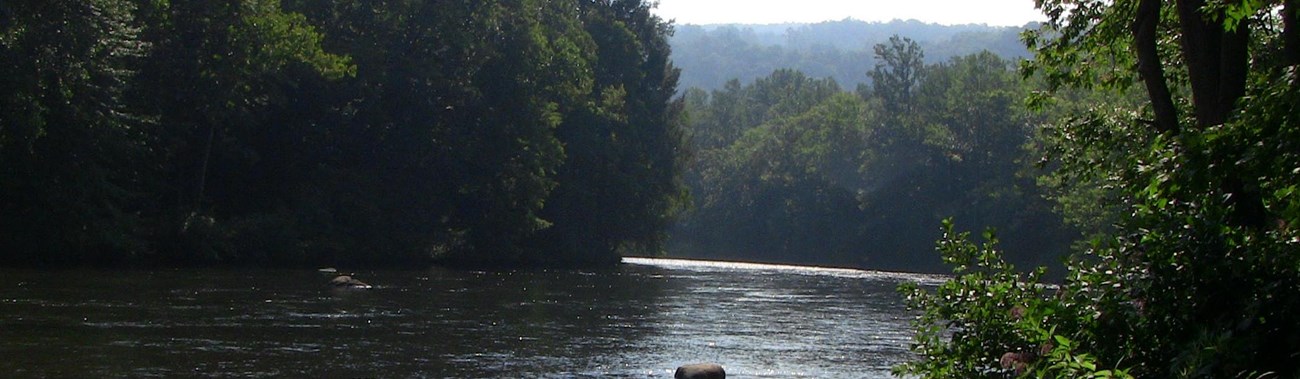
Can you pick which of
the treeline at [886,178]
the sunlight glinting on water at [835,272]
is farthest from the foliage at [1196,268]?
the treeline at [886,178]

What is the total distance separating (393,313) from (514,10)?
110 feet

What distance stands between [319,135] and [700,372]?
38.4m

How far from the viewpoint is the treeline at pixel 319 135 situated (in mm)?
40062

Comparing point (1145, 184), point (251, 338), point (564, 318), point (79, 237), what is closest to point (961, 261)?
point (1145, 184)

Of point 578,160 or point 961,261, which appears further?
point 578,160

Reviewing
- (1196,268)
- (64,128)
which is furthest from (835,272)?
(1196,268)

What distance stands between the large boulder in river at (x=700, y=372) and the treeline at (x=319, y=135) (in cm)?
2522

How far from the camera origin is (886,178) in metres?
106

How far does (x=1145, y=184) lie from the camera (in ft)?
31.7

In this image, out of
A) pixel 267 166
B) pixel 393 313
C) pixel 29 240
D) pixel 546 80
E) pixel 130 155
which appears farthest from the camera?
pixel 546 80

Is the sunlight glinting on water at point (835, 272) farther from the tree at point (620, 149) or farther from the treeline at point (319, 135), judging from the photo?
the treeline at point (319, 135)

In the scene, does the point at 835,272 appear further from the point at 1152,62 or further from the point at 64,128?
the point at 1152,62

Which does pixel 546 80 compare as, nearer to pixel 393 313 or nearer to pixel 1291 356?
pixel 393 313

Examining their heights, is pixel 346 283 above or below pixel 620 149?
below
